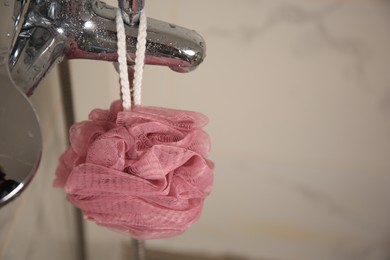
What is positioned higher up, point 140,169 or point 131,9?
point 131,9

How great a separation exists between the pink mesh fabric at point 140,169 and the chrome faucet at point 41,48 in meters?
0.05

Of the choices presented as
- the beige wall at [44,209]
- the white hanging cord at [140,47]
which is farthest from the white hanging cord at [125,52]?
the beige wall at [44,209]

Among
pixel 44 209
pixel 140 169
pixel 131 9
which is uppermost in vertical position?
pixel 131 9

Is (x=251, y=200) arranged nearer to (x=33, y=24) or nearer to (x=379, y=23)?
(x=379, y=23)

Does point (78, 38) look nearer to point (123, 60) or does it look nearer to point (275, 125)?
point (123, 60)

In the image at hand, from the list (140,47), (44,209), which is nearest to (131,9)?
(140,47)

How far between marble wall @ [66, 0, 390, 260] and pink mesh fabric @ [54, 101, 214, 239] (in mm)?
170

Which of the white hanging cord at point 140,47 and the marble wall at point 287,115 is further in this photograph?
the marble wall at point 287,115

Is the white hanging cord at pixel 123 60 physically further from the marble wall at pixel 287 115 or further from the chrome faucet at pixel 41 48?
the marble wall at pixel 287 115

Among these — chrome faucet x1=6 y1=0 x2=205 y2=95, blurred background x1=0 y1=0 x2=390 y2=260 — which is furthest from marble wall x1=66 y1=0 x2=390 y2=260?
chrome faucet x1=6 y1=0 x2=205 y2=95

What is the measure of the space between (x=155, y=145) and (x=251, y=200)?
35cm

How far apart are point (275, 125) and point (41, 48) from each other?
13.1 inches

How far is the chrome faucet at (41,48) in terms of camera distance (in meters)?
0.17

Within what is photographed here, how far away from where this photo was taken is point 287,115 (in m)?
0.48
